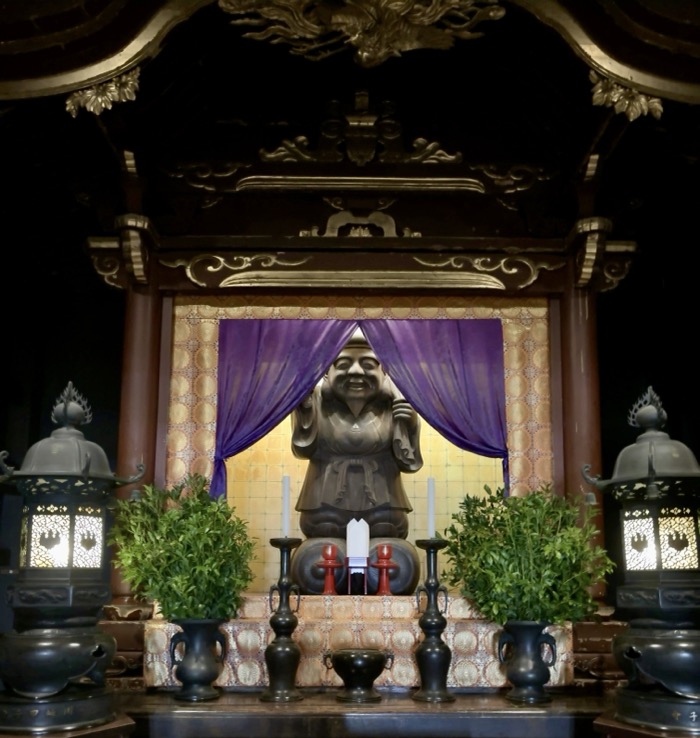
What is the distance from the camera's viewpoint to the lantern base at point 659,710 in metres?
3.55

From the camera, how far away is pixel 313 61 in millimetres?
5395

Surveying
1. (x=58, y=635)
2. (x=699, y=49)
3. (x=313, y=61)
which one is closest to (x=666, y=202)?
(x=699, y=49)

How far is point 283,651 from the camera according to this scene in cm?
433

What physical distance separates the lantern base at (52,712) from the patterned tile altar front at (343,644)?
106cm

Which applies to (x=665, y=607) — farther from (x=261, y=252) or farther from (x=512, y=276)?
(x=261, y=252)

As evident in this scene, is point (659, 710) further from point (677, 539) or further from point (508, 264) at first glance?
point (508, 264)

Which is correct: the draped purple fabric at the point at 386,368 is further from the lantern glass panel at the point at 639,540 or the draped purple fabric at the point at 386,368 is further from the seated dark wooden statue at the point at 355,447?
the lantern glass panel at the point at 639,540

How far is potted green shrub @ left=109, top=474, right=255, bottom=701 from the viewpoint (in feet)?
14.3

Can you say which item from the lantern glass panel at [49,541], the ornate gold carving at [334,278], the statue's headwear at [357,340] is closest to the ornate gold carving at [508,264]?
the ornate gold carving at [334,278]

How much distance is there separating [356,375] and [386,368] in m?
0.34

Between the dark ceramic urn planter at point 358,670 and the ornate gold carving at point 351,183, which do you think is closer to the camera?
the dark ceramic urn planter at point 358,670

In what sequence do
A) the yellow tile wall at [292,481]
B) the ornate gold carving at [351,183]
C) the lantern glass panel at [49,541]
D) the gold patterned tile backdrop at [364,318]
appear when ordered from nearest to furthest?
the lantern glass panel at [49,541]
the gold patterned tile backdrop at [364,318]
the ornate gold carving at [351,183]
the yellow tile wall at [292,481]

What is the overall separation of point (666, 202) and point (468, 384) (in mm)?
1718

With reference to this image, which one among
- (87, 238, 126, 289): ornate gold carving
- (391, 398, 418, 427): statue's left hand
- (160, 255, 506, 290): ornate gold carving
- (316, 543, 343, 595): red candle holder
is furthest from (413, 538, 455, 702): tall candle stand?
(87, 238, 126, 289): ornate gold carving
